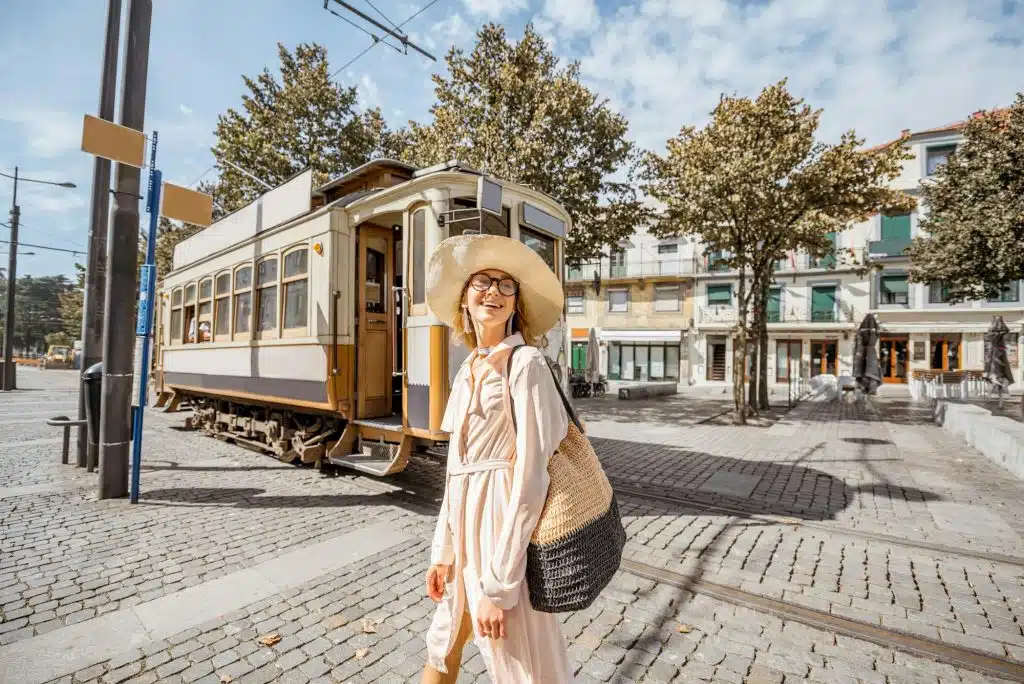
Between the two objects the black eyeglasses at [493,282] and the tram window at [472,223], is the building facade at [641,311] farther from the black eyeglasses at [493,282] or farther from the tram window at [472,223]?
the black eyeglasses at [493,282]

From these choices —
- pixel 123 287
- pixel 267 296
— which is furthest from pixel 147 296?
pixel 267 296

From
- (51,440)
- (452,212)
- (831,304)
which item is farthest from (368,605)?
(831,304)

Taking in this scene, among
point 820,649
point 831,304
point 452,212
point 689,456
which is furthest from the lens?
point 831,304

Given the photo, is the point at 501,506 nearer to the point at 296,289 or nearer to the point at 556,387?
the point at 556,387

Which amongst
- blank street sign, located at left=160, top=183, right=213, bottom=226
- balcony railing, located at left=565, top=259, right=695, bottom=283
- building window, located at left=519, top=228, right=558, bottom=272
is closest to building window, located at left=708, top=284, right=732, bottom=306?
balcony railing, located at left=565, top=259, right=695, bottom=283

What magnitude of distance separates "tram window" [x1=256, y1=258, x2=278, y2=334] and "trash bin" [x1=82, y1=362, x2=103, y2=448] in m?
1.97

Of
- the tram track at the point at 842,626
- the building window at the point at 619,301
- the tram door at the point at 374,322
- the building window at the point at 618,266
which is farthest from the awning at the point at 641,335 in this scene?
the tram track at the point at 842,626

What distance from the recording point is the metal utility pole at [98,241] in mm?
6398

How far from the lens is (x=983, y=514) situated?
5250 mm

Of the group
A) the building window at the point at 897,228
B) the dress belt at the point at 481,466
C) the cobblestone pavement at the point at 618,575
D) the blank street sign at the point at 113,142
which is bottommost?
the cobblestone pavement at the point at 618,575

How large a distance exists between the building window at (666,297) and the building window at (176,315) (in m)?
29.2

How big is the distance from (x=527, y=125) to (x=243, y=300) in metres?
8.97

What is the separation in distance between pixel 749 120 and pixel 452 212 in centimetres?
1058

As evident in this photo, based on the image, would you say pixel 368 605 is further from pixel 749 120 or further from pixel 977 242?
pixel 977 242
